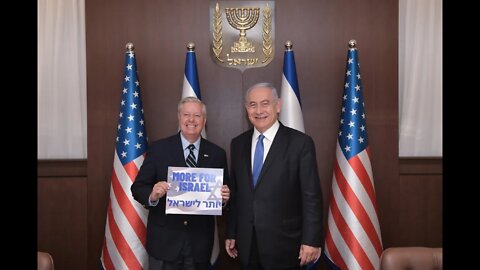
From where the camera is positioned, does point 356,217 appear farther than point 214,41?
No

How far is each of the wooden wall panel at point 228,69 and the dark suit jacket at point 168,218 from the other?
0.92 meters

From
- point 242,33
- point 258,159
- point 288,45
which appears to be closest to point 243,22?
point 242,33

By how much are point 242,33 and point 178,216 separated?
1.59m

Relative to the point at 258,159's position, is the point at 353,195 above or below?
below

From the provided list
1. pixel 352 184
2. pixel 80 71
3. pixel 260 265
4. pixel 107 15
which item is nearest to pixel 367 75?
pixel 352 184

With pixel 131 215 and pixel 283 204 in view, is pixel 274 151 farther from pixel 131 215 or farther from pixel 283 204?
pixel 131 215

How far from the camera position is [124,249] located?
3.39 m

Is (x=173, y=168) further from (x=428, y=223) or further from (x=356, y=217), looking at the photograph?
(x=428, y=223)

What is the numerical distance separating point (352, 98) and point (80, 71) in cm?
221

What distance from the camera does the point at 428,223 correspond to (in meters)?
3.99

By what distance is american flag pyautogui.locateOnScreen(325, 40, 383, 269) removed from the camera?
134 inches

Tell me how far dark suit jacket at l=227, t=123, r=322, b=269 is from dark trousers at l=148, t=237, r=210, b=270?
27 centimetres

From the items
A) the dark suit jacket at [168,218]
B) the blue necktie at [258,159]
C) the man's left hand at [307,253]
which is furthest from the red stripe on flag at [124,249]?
the man's left hand at [307,253]

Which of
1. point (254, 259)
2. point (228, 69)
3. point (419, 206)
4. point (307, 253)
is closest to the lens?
point (307, 253)
